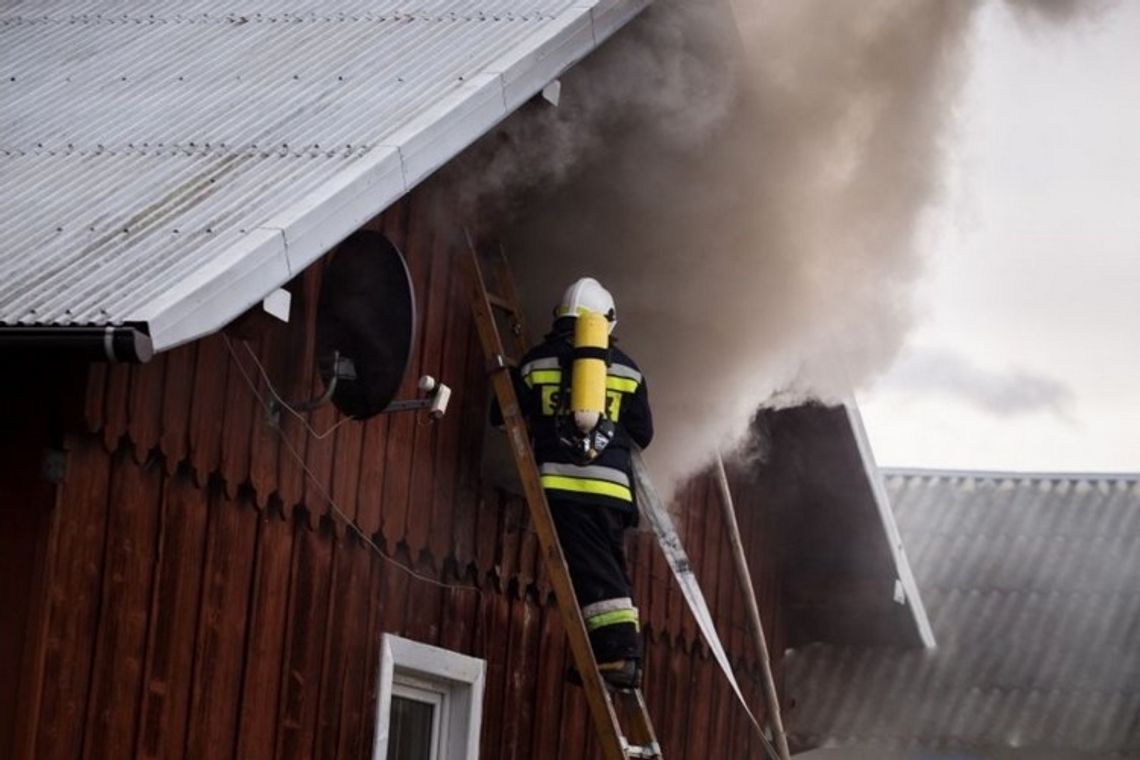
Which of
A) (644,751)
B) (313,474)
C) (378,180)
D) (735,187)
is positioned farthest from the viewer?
(735,187)

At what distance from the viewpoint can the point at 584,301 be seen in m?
9.22

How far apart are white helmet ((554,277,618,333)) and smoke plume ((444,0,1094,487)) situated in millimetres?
703

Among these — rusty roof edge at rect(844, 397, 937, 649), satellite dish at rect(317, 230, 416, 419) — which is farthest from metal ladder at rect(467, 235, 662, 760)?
rusty roof edge at rect(844, 397, 937, 649)

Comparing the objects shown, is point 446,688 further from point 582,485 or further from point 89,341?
point 89,341

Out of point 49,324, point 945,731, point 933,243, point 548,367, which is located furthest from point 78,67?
point 945,731

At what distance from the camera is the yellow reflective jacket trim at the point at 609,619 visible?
8922 mm

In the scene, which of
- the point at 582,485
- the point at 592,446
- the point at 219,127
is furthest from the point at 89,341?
the point at 582,485

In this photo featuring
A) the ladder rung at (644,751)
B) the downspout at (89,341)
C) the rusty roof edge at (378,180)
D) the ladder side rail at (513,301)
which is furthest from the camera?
the ladder side rail at (513,301)

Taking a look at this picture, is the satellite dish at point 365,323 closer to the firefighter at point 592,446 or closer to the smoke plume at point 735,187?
the firefighter at point 592,446

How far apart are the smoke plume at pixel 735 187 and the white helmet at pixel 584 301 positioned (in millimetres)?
703

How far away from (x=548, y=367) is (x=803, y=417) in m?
3.59

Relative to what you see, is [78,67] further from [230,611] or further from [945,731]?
[945,731]

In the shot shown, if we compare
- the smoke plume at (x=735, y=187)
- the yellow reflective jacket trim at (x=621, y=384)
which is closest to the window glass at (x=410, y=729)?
the yellow reflective jacket trim at (x=621, y=384)

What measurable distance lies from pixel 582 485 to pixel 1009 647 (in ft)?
24.9
